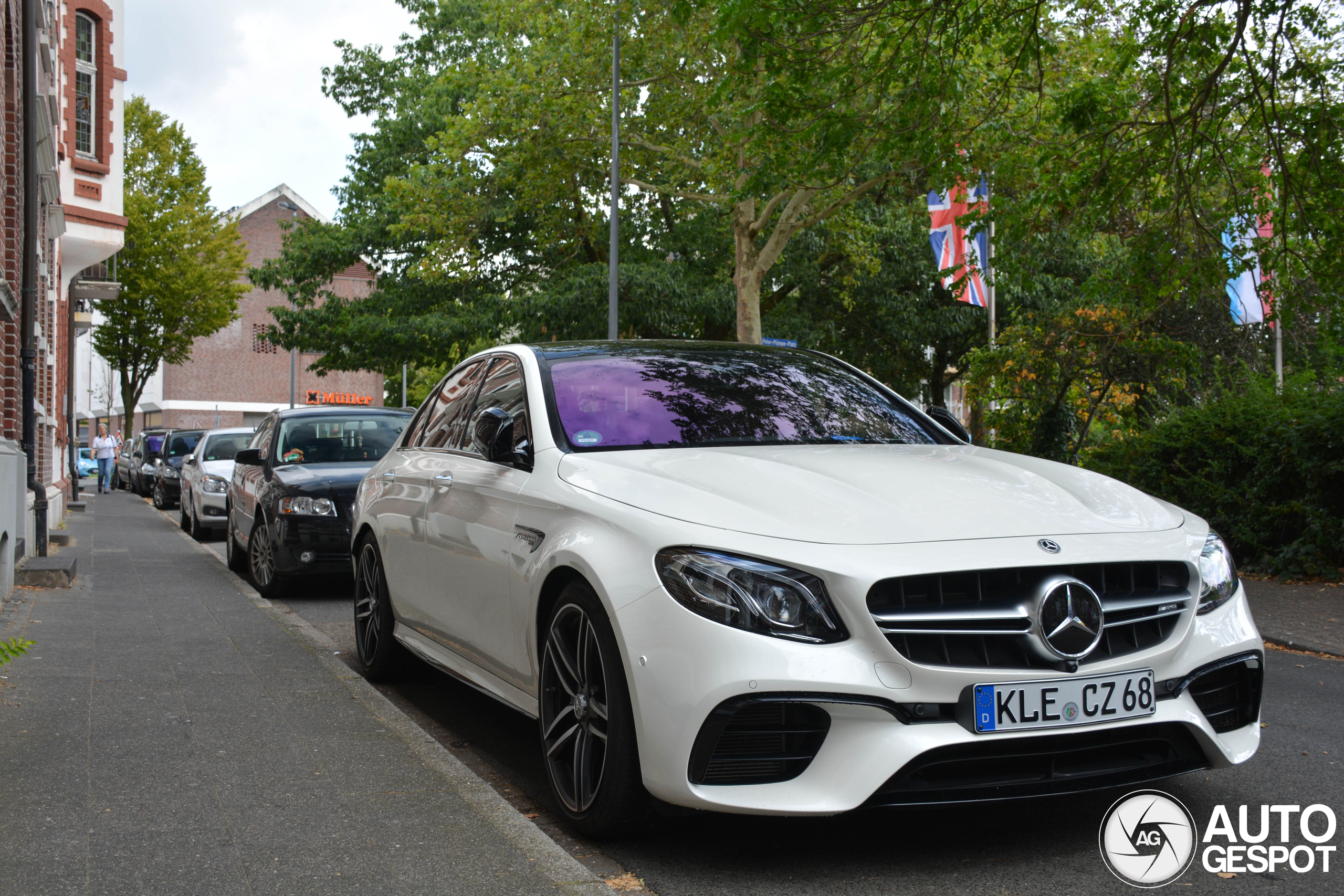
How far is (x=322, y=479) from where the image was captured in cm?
1022

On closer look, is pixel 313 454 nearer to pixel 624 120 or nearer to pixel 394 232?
pixel 624 120

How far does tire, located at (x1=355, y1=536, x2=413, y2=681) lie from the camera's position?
6.22 metres

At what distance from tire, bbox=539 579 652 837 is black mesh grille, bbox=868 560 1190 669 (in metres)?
0.79

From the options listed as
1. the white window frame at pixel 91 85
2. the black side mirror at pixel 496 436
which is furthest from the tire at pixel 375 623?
the white window frame at pixel 91 85

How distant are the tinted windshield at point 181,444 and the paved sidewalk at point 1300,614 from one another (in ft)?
72.5

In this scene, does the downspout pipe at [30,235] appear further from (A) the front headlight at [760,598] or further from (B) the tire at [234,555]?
(A) the front headlight at [760,598]

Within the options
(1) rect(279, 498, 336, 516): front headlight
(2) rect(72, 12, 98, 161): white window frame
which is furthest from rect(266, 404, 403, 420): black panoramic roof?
(2) rect(72, 12, 98, 161): white window frame

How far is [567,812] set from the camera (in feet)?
12.7

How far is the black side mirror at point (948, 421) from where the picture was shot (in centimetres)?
547

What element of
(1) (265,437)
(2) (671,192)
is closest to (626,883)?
(1) (265,437)

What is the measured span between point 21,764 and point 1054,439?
14.8m

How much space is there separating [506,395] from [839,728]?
2.42m

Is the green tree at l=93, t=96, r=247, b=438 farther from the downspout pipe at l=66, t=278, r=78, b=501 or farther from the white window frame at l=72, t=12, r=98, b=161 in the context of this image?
the white window frame at l=72, t=12, r=98, b=161

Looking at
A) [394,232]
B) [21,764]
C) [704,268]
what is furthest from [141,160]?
[21,764]
